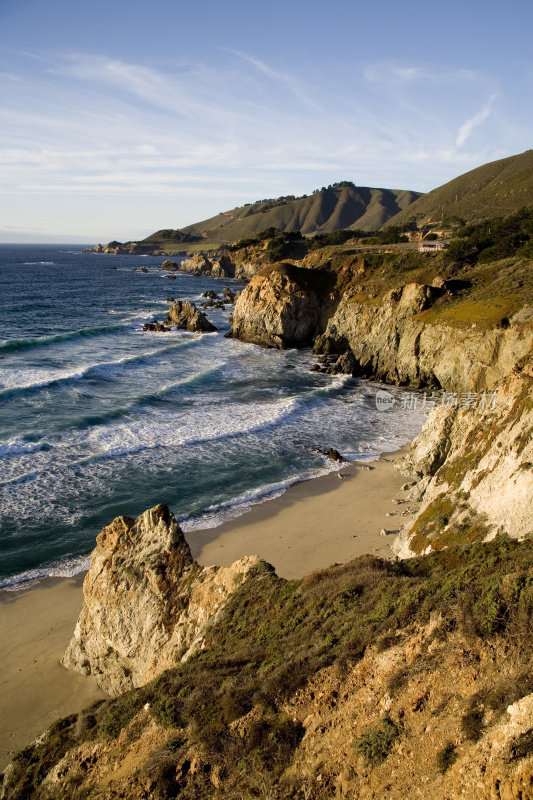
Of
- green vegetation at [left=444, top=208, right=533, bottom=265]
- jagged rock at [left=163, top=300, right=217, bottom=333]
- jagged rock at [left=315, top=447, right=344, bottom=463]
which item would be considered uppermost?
green vegetation at [left=444, top=208, right=533, bottom=265]

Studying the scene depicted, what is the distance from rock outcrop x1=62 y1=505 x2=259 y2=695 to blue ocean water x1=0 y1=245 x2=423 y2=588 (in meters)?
5.00

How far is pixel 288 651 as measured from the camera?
8.39 meters

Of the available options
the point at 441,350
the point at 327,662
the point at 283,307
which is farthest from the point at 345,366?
the point at 327,662

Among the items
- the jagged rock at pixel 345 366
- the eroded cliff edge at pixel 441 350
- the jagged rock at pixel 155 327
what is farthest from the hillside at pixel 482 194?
the jagged rock at pixel 155 327

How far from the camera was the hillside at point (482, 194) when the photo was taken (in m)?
89.8

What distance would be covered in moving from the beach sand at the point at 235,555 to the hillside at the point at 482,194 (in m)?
78.2

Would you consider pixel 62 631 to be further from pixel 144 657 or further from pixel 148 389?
pixel 148 389

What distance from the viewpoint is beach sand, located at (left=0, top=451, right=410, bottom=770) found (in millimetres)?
12367

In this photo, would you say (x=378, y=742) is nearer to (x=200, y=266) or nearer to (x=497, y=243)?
(x=497, y=243)

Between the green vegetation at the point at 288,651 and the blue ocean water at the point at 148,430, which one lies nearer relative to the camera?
the green vegetation at the point at 288,651

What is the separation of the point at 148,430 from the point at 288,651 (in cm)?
2200

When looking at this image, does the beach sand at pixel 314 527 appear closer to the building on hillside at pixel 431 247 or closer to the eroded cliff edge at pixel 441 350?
the eroded cliff edge at pixel 441 350

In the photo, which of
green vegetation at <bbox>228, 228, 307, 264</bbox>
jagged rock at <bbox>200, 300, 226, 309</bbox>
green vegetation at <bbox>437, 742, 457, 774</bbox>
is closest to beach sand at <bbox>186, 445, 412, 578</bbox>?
green vegetation at <bbox>437, 742, 457, 774</bbox>

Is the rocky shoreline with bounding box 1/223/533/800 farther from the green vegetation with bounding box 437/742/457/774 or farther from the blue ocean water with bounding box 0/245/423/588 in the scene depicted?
the blue ocean water with bounding box 0/245/423/588
